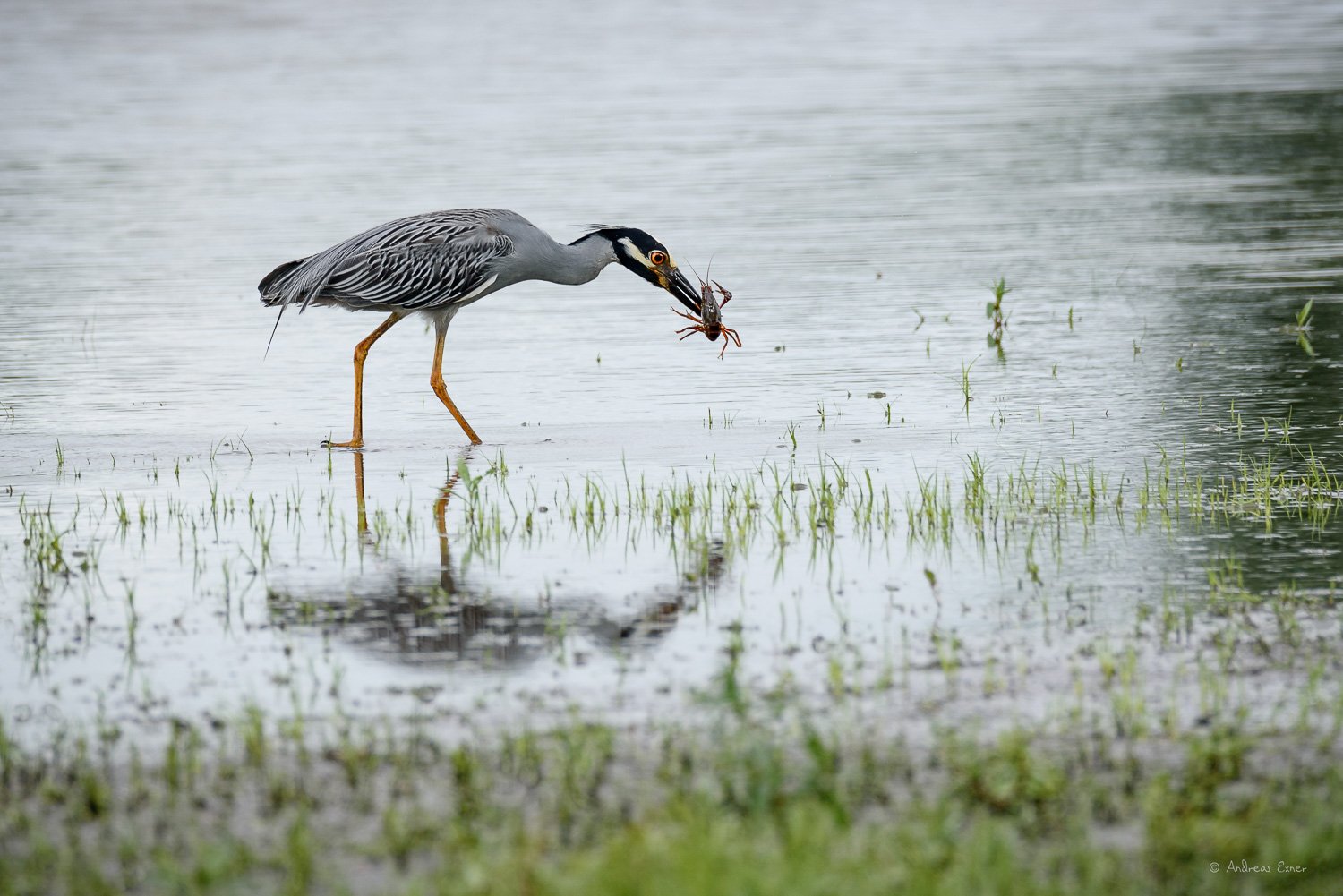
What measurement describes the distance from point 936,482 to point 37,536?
4.23m

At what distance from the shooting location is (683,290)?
1146cm

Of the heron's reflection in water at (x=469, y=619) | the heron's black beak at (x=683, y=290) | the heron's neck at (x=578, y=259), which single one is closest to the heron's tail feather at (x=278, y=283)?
the heron's neck at (x=578, y=259)

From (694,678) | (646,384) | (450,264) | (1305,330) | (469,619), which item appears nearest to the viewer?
(694,678)

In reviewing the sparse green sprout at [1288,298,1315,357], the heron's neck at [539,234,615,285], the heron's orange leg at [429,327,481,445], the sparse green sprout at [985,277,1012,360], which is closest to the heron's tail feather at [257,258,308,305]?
the heron's orange leg at [429,327,481,445]

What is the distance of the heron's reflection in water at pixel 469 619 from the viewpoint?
698 cm

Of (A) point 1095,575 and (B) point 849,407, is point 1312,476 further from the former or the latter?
(B) point 849,407

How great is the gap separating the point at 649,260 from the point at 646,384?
166 centimetres

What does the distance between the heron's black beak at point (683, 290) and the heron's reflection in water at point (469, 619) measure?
3520 millimetres

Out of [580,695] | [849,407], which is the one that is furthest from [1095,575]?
[849,407]

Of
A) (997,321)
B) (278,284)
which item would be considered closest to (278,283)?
(278,284)

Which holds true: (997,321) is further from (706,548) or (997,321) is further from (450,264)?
(706,548)

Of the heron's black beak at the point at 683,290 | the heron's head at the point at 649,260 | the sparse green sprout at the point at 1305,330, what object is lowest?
the sparse green sprout at the point at 1305,330

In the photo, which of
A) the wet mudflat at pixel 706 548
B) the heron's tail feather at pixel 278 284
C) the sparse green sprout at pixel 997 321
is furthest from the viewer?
the sparse green sprout at pixel 997 321

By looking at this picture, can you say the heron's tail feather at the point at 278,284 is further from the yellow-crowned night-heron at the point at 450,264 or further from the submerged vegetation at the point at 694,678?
the submerged vegetation at the point at 694,678
